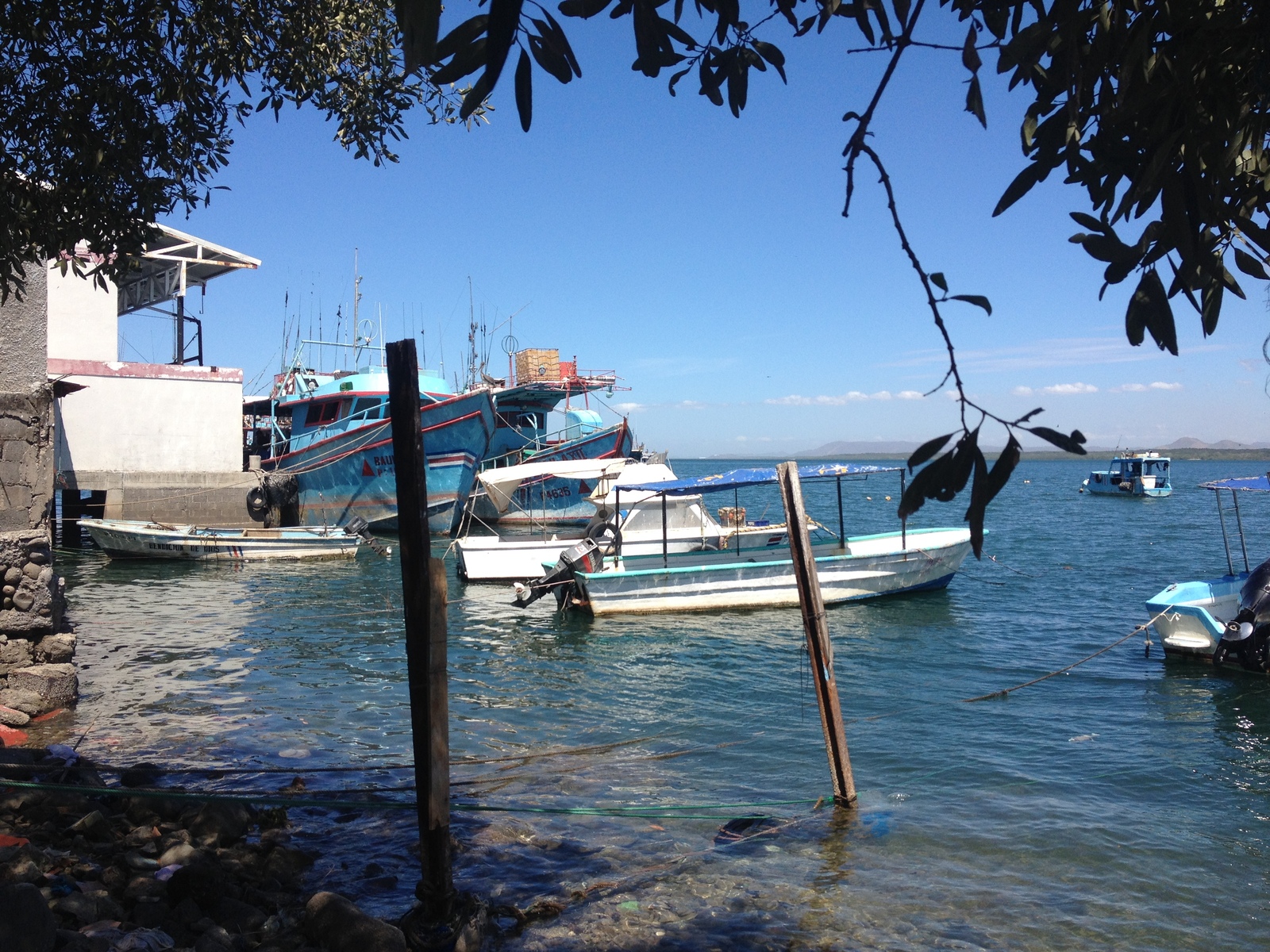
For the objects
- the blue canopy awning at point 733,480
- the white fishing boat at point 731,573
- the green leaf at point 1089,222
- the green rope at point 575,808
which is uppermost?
the green leaf at point 1089,222

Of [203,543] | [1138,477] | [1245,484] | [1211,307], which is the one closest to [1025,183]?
[1211,307]

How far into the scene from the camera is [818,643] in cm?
685

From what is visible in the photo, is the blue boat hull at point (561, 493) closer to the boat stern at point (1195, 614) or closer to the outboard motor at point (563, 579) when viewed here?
the outboard motor at point (563, 579)

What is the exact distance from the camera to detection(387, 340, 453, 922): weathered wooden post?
14.4 feet

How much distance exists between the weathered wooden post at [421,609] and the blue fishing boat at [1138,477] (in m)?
61.8

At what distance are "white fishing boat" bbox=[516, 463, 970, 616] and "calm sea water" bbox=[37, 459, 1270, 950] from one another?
0.44 metres

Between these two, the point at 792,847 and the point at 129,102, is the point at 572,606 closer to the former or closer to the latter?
the point at 792,847

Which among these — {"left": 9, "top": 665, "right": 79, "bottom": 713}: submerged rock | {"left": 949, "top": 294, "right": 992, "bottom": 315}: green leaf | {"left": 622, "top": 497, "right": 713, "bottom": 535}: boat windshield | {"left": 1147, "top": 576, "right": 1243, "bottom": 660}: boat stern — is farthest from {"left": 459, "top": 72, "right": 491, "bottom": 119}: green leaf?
{"left": 622, "top": 497, "right": 713, "bottom": 535}: boat windshield

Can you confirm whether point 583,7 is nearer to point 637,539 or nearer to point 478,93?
point 478,93

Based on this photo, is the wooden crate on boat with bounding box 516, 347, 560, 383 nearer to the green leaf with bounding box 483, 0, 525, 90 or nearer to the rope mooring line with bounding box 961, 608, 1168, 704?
the rope mooring line with bounding box 961, 608, 1168, 704

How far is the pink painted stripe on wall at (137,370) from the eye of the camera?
2234cm

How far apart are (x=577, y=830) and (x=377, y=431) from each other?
23.9m

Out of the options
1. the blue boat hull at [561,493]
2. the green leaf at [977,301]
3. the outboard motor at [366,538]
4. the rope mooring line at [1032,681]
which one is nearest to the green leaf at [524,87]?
the green leaf at [977,301]

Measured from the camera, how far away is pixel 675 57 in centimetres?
221
